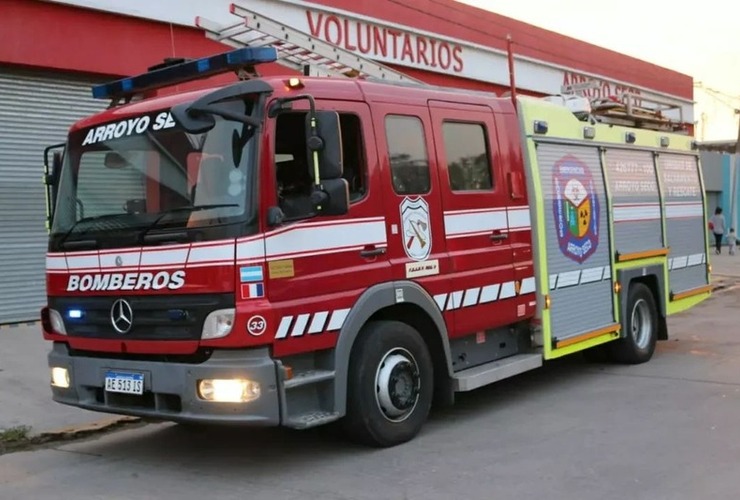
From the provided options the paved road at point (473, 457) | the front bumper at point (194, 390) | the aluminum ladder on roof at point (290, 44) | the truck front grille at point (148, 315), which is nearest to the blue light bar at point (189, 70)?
the aluminum ladder on roof at point (290, 44)

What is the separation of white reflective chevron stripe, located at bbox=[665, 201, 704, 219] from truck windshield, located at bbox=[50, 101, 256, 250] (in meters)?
6.59

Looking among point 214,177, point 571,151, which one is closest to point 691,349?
point 571,151

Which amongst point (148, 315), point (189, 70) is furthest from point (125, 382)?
point (189, 70)

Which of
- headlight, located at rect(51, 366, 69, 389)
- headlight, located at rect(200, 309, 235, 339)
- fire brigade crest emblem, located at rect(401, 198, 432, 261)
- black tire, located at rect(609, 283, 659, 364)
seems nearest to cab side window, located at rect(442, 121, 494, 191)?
fire brigade crest emblem, located at rect(401, 198, 432, 261)

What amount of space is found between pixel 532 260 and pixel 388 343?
2194mm

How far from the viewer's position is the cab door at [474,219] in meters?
6.84

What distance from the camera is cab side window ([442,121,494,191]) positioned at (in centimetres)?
696

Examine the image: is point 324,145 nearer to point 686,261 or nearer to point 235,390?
point 235,390

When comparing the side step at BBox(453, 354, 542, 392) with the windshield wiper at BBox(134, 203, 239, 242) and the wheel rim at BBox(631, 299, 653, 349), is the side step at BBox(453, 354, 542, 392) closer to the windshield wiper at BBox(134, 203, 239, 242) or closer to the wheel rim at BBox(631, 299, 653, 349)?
the wheel rim at BBox(631, 299, 653, 349)

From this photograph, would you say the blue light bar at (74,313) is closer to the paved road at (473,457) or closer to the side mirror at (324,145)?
the paved road at (473,457)

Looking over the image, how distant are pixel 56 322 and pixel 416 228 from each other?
288cm

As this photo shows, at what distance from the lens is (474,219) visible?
707cm

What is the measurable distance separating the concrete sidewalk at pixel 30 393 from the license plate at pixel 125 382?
1.90m

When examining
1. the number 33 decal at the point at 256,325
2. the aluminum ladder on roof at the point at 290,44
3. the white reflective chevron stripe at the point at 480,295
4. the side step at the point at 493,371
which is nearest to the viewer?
the number 33 decal at the point at 256,325
